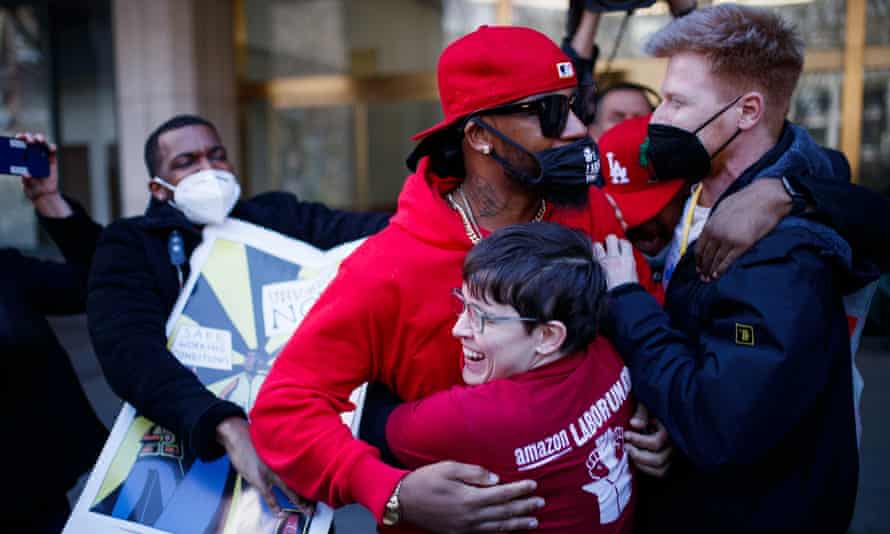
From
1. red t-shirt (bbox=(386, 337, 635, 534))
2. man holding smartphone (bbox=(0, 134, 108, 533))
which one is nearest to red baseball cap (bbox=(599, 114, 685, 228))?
red t-shirt (bbox=(386, 337, 635, 534))

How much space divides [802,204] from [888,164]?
21.8ft

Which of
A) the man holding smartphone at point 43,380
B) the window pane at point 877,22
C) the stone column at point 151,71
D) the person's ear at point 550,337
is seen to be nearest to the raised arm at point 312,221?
the man holding smartphone at point 43,380

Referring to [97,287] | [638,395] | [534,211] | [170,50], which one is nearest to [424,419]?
[638,395]

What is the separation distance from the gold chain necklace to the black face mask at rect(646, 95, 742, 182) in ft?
1.06

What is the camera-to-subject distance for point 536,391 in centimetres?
149

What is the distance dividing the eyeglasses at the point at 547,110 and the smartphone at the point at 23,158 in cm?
171

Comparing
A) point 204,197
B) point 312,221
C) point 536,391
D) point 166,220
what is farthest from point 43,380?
point 536,391

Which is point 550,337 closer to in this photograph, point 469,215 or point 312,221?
point 469,215

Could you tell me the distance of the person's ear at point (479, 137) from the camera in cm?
175

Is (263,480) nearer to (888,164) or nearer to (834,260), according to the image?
(834,260)

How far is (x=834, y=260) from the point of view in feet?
4.93

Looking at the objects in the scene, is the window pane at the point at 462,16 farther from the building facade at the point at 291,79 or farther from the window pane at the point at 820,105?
the window pane at the point at 820,105

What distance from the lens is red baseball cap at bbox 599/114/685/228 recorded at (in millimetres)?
2061

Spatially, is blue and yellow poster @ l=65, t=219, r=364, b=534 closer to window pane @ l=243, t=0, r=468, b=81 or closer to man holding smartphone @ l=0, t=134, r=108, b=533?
man holding smartphone @ l=0, t=134, r=108, b=533
